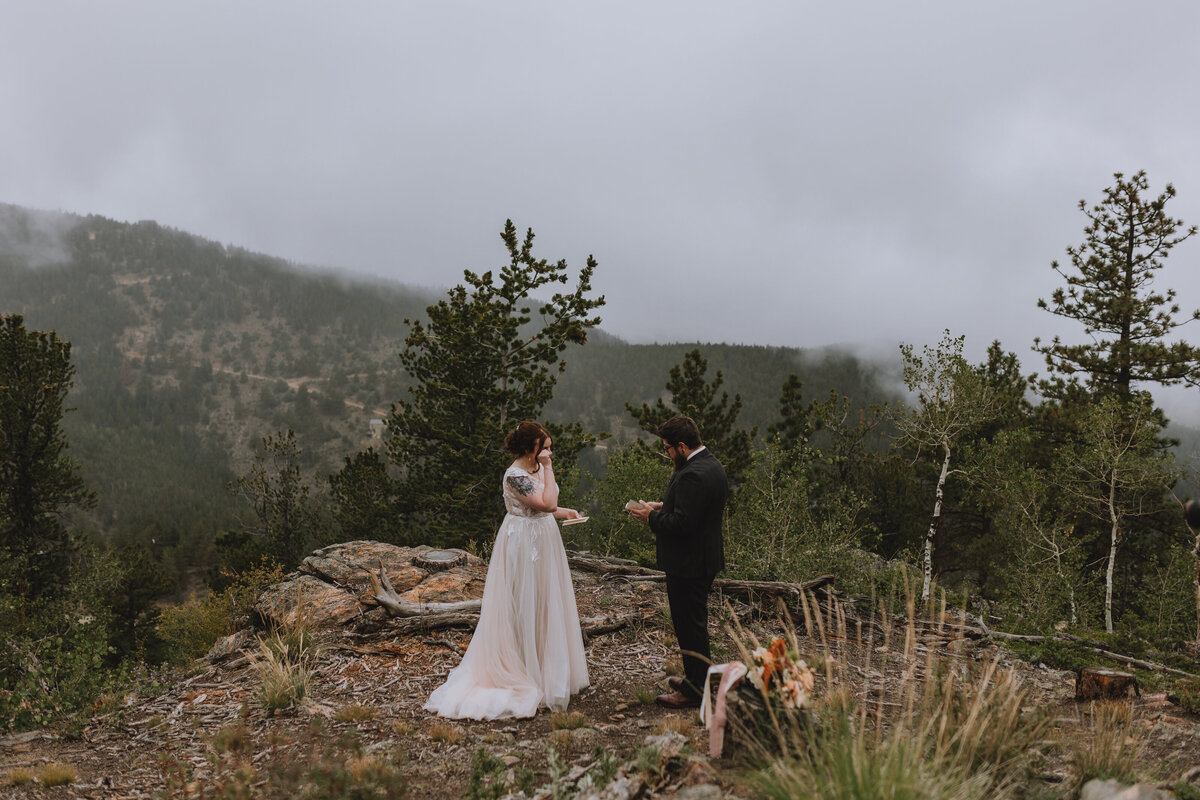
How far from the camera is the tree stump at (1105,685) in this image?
6059 millimetres

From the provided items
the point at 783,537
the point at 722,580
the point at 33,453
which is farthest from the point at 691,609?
the point at 33,453

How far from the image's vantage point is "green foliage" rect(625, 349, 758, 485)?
25766 millimetres

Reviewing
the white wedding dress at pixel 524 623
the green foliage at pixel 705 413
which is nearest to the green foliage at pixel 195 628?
the white wedding dress at pixel 524 623

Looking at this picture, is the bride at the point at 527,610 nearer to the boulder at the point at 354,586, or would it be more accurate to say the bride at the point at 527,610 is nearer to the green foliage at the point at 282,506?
the boulder at the point at 354,586

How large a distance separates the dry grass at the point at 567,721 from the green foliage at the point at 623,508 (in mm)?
7260

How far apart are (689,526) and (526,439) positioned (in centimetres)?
166

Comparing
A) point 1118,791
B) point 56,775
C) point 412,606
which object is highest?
point 1118,791

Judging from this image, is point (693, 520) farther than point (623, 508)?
No

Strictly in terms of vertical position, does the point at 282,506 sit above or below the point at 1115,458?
below

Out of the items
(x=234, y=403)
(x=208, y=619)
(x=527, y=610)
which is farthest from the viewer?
(x=234, y=403)

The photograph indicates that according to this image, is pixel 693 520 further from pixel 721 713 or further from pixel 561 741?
pixel 561 741

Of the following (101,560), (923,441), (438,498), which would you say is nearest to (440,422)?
(438,498)

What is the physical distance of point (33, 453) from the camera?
A: 81.2 ft

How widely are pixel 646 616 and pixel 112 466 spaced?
142 m
